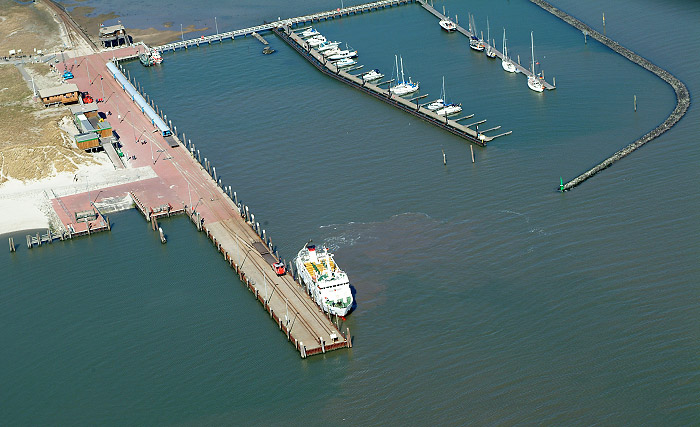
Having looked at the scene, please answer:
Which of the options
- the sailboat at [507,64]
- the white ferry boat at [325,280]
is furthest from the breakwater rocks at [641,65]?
the white ferry boat at [325,280]

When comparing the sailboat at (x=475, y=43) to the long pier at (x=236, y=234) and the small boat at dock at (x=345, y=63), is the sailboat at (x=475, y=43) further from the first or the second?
the long pier at (x=236, y=234)

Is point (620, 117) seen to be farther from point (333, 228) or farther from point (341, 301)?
point (341, 301)

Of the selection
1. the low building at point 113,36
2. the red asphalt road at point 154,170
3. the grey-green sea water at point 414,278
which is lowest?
the grey-green sea water at point 414,278

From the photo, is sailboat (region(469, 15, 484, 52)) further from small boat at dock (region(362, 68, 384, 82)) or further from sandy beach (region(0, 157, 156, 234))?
sandy beach (region(0, 157, 156, 234))

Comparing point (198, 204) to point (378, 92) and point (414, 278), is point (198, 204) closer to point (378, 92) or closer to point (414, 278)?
point (414, 278)

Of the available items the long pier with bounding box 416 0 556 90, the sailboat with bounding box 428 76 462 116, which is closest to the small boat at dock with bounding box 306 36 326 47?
the long pier with bounding box 416 0 556 90

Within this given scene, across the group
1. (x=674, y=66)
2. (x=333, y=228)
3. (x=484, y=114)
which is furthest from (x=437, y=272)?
(x=674, y=66)

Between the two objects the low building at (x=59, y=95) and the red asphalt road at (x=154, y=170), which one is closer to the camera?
the red asphalt road at (x=154, y=170)
